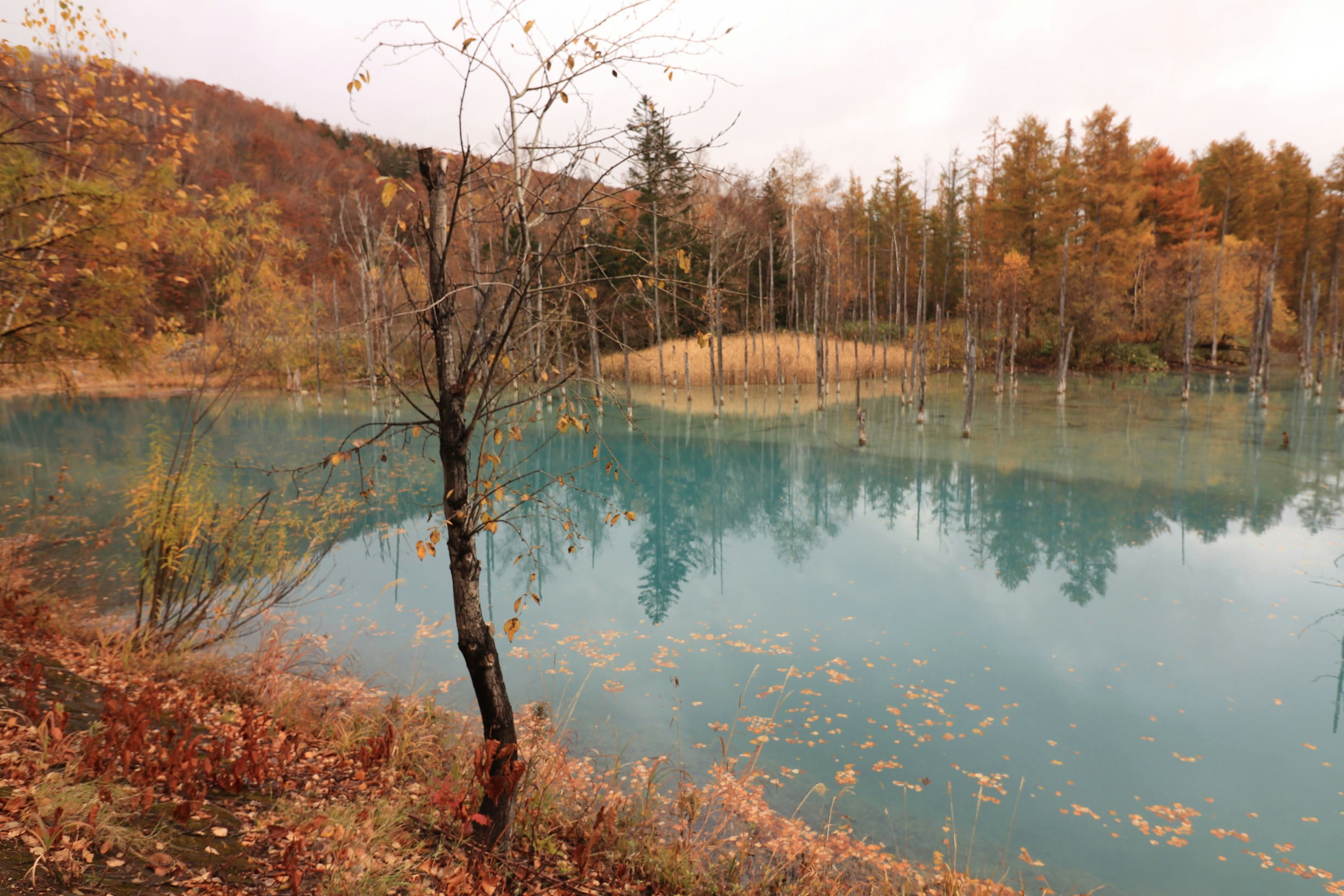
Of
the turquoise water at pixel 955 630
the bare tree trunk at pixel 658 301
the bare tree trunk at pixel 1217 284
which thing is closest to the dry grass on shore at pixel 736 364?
the bare tree trunk at pixel 658 301

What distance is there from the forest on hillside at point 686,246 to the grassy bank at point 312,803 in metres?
2.56

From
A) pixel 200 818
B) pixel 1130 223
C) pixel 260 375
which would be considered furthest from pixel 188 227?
pixel 1130 223

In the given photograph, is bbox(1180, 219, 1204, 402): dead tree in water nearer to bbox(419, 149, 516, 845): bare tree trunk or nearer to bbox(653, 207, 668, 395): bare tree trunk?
bbox(653, 207, 668, 395): bare tree trunk

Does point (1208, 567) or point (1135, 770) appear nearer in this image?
point (1135, 770)

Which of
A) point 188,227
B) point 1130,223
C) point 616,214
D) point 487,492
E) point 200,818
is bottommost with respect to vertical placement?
point 200,818

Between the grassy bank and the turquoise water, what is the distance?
0.83 metres

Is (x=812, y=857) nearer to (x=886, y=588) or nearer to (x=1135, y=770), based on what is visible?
(x=1135, y=770)

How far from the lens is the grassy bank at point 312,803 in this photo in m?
3.38

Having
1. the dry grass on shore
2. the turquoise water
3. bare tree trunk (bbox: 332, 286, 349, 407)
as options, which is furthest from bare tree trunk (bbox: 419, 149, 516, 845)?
the dry grass on shore

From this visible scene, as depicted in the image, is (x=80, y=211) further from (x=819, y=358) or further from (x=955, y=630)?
(x=819, y=358)

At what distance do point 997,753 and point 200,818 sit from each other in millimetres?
6715

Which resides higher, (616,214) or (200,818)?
(616,214)

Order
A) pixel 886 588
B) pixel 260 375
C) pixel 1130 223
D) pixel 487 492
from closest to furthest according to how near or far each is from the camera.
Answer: pixel 487 492, pixel 886 588, pixel 260 375, pixel 1130 223

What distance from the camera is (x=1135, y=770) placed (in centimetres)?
676
